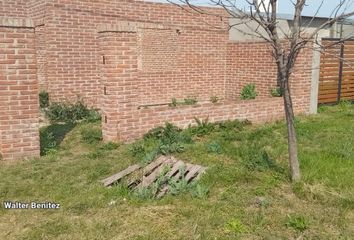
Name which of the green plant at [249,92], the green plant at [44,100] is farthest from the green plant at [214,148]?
the green plant at [44,100]

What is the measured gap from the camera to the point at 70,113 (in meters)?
9.55

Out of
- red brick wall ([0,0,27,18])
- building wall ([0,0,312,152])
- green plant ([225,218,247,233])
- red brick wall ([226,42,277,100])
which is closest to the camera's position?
green plant ([225,218,247,233])

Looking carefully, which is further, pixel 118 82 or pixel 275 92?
pixel 275 92

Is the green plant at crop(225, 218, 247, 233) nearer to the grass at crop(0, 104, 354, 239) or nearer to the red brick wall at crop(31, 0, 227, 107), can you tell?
the grass at crop(0, 104, 354, 239)

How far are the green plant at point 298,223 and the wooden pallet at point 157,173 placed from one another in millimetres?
1485

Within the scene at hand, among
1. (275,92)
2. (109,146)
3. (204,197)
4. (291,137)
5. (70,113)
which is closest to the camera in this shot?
(204,197)

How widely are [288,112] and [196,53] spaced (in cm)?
781

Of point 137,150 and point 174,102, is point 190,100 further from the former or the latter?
point 137,150

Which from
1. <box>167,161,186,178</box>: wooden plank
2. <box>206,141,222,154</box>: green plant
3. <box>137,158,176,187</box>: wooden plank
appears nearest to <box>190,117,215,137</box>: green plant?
<box>206,141,222,154</box>: green plant

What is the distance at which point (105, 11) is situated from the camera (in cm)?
1045

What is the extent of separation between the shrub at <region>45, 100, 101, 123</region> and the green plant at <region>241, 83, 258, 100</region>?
421 centimetres

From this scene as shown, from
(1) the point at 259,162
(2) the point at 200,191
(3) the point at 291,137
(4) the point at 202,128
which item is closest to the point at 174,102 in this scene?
(4) the point at 202,128

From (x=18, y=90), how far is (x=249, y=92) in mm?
6732

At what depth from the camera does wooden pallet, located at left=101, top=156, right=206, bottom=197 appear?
16.0 ft
